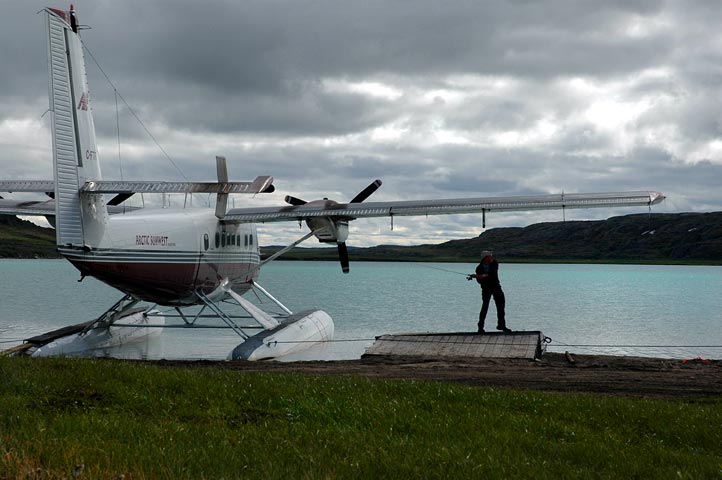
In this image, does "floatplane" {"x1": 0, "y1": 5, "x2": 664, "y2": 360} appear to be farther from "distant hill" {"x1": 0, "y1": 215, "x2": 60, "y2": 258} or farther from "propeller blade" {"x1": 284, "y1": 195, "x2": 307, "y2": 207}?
"distant hill" {"x1": 0, "y1": 215, "x2": 60, "y2": 258}

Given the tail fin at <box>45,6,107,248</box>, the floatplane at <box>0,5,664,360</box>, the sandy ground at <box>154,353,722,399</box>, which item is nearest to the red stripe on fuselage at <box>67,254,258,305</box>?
the floatplane at <box>0,5,664,360</box>

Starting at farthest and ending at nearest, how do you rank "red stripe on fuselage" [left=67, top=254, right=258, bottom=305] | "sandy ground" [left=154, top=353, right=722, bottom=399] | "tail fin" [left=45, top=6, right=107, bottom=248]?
"red stripe on fuselage" [left=67, top=254, right=258, bottom=305] → "tail fin" [left=45, top=6, right=107, bottom=248] → "sandy ground" [left=154, top=353, right=722, bottom=399]

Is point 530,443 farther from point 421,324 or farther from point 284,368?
point 421,324

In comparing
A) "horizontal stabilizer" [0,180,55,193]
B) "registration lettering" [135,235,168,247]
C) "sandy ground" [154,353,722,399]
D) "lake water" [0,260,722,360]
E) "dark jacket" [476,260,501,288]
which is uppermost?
"horizontal stabilizer" [0,180,55,193]

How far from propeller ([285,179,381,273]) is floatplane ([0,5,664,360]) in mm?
32

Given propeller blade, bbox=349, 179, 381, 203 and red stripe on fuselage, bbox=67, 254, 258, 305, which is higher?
propeller blade, bbox=349, 179, 381, 203

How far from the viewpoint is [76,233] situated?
52.7ft

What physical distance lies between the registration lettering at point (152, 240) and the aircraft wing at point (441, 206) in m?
2.51

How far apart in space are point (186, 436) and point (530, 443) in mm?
3225

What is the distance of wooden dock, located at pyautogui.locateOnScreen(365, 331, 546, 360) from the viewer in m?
17.4

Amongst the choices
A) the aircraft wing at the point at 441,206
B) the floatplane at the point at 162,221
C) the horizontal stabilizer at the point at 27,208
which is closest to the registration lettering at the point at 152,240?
the floatplane at the point at 162,221

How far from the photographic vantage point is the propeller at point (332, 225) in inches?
783

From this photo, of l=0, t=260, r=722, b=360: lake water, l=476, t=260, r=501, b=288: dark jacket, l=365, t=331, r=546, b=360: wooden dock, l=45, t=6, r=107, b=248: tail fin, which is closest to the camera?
l=45, t=6, r=107, b=248: tail fin

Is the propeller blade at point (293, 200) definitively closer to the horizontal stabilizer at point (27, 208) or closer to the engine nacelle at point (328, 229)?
the engine nacelle at point (328, 229)
